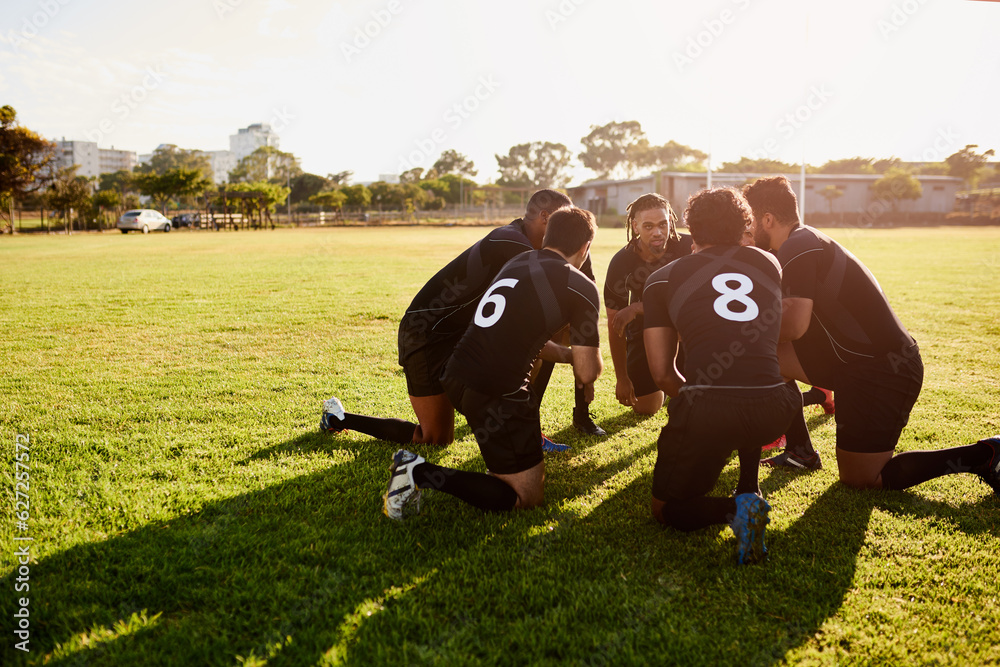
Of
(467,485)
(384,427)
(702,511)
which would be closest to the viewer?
(702,511)

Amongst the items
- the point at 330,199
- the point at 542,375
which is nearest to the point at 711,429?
the point at 542,375

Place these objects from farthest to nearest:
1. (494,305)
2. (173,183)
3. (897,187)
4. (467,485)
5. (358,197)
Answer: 1. (358,197)
2. (897,187)
3. (173,183)
4. (494,305)
5. (467,485)

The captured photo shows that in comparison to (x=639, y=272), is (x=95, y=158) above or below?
above

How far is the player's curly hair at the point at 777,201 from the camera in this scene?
3807 millimetres

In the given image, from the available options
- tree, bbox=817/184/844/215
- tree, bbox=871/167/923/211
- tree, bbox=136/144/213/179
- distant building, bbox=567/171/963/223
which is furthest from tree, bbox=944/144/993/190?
tree, bbox=136/144/213/179

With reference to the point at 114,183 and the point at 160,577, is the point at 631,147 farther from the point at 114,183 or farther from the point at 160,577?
the point at 160,577

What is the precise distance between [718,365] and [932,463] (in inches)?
68.9

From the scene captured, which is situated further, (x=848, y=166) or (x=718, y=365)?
(x=848, y=166)

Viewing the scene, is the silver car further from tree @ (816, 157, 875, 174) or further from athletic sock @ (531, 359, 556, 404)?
tree @ (816, 157, 875, 174)

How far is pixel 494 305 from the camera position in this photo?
338cm

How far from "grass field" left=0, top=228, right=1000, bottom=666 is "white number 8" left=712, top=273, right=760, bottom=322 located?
1183 mm

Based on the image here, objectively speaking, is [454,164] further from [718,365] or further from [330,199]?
[718,365]

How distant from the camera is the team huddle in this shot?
2.98 metres

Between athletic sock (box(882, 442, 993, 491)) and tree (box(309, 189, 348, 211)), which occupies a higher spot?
tree (box(309, 189, 348, 211))
